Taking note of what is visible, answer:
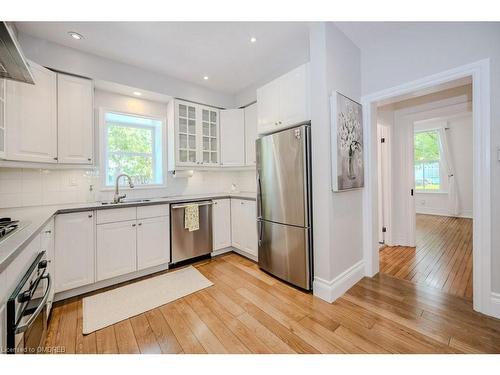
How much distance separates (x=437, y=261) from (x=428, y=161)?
4.96 meters

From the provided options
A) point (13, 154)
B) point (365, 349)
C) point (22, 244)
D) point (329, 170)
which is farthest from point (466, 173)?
point (13, 154)

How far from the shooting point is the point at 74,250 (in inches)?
82.8

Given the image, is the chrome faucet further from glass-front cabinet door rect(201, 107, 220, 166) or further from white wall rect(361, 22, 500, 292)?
white wall rect(361, 22, 500, 292)

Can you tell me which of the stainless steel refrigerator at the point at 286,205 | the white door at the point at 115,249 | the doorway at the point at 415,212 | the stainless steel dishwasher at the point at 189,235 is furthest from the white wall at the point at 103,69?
the doorway at the point at 415,212

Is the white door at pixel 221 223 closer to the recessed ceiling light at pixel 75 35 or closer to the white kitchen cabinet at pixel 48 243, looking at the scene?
the white kitchen cabinet at pixel 48 243

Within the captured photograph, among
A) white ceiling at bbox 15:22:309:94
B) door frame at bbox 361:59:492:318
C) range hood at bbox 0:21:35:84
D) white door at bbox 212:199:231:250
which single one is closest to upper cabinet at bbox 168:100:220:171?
white ceiling at bbox 15:22:309:94

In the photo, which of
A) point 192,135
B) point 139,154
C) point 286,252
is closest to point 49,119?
point 139,154

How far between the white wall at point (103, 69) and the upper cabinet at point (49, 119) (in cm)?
15

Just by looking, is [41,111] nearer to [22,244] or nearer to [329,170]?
[22,244]

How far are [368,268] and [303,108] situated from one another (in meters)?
2.00

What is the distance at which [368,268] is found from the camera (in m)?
2.51

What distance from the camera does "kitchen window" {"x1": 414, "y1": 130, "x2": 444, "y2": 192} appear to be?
6219 mm

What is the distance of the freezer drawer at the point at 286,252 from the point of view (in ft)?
7.15

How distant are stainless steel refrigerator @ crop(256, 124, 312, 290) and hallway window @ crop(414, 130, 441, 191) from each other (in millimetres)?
6317
